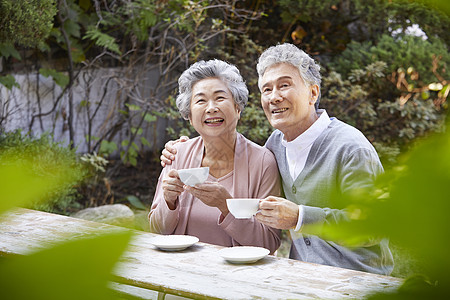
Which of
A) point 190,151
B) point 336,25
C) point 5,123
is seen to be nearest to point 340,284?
point 190,151

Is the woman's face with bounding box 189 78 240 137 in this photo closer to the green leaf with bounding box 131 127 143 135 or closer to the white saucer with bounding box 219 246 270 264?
the white saucer with bounding box 219 246 270 264

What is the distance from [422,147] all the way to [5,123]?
409 centimetres

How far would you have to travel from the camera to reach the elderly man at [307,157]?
160cm

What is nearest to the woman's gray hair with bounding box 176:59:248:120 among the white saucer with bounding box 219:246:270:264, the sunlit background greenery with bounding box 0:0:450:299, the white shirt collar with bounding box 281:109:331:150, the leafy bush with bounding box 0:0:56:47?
the white shirt collar with bounding box 281:109:331:150

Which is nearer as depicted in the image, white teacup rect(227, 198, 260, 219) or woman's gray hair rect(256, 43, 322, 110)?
white teacup rect(227, 198, 260, 219)

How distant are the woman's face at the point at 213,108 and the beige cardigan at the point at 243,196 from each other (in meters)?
0.09

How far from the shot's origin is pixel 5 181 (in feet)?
0.45

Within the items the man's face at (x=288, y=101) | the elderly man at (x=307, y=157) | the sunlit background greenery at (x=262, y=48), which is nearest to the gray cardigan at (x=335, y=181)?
the elderly man at (x=307, y=157)

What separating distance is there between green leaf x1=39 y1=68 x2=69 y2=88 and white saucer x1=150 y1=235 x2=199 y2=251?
9.37 feet

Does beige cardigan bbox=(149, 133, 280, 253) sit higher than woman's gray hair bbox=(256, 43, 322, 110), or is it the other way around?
woman's gray hair bbox=(256, 43, 322, 110)

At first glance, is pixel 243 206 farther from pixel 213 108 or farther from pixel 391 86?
pixel 391 86

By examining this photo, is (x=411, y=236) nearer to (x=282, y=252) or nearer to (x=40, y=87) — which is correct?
(x=282, y=252)

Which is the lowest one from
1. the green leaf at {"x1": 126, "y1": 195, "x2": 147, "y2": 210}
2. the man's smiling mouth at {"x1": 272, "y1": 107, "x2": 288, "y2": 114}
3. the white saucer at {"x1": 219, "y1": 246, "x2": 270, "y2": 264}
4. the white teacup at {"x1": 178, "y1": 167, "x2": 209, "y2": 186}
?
the green leaf at {"x1": 126, "y1": 195, "x2": 147, "y2": 210}

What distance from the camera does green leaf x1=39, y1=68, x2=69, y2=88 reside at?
13.6 ft
